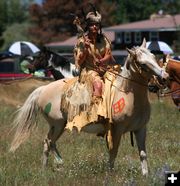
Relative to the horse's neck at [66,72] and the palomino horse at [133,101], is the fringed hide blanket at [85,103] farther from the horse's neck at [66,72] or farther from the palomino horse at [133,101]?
the horse's neck at [66,72]

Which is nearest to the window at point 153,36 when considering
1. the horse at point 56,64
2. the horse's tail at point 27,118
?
the horse at point 56,64

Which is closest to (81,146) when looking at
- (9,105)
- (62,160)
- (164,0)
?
(62,160)

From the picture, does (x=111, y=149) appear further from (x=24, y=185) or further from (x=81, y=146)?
(x=81, y=146)

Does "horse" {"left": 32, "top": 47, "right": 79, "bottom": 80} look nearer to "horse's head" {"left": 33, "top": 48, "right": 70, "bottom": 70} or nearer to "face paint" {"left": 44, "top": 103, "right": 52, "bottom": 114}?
"horse's head" {"left": 33, "top": 48, "right": 70, "bottom": 70}

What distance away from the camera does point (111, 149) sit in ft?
30.4

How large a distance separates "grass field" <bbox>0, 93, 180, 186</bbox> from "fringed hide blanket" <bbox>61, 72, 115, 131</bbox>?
2.30 feet

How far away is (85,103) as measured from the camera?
9.63m

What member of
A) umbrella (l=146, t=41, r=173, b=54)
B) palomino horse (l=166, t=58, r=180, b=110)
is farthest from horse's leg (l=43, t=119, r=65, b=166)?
umbrella (l=146, t=41, r=173, b=54)

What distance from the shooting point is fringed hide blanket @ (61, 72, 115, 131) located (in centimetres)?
936

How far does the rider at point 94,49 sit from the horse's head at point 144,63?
23.7 inches

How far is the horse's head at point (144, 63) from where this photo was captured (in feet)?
28.7

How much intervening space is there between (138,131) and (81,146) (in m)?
2.93

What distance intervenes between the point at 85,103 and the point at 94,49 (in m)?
0.81

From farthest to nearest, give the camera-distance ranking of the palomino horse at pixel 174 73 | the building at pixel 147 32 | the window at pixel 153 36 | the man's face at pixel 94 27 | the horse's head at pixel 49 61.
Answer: the window at pixel 153 36
the building at pixel 147 32
the horse's head at pixel 49 61
the palomino horse at pixel 174 73
the man's face at pixel 94 27
